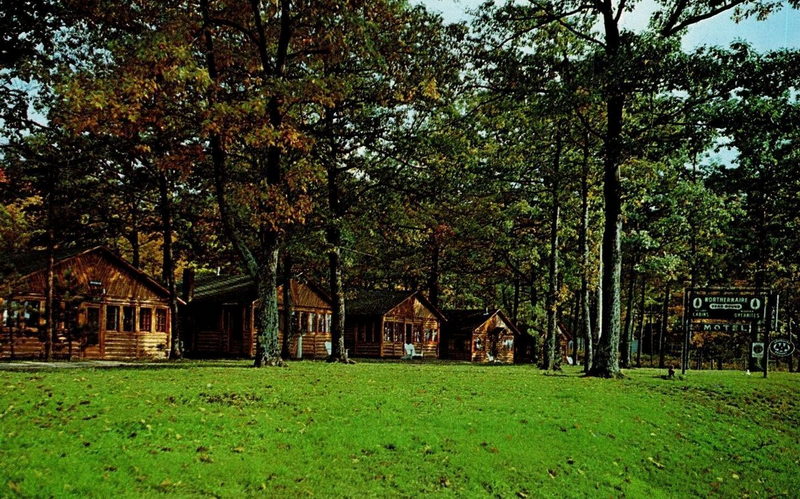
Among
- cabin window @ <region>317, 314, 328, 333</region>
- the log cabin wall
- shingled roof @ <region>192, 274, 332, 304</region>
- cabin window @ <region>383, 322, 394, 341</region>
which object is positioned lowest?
the log cabin wall

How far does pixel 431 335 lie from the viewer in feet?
172

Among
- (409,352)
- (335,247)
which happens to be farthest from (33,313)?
(409,352)

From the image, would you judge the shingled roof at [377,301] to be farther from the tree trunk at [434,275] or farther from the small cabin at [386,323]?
the tree trunk at [434,275]

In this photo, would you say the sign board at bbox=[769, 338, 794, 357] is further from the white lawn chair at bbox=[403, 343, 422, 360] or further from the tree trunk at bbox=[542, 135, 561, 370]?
the white lawn chair at bbox=[403, 343, 422, 360]

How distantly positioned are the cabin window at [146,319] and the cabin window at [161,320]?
50cm

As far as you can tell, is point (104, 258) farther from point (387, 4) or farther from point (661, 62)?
point (661, 62)

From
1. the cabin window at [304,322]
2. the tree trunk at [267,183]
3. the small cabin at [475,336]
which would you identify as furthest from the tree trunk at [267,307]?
the small cabin at [475,336]

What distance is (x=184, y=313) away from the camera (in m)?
42.1

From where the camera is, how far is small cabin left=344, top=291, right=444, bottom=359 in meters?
47.4

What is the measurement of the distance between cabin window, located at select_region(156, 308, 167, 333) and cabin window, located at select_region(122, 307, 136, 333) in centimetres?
171

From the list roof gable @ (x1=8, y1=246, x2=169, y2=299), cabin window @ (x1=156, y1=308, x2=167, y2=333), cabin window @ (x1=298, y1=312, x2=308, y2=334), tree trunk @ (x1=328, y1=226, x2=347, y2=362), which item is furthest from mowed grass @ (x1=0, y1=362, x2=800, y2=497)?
cabin window @ (x1=298, y1=312, x2=308, y2=334)

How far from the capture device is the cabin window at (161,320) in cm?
3703

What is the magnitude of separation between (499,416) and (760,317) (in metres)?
16.8

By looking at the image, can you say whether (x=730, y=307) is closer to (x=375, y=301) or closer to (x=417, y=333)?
(x=375, y=301)
